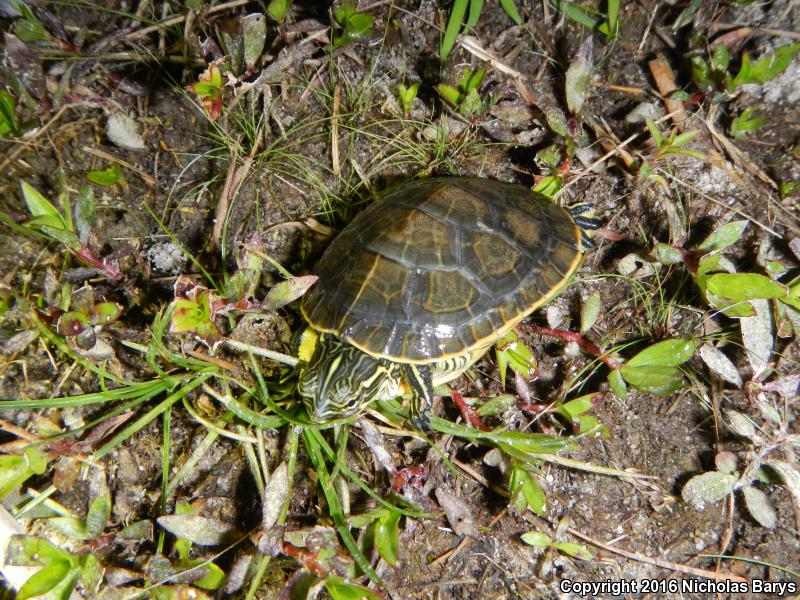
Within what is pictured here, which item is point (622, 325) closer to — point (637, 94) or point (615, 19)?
point (637, 94)

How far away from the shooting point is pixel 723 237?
246cm

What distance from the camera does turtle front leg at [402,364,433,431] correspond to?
237 centimetres

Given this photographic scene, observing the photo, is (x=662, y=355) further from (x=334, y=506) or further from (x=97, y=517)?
(x=97, y=517)

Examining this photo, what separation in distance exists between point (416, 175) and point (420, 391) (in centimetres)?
141

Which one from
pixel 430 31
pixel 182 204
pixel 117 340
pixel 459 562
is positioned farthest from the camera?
pixel 430 31

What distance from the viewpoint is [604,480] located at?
248 centimetres

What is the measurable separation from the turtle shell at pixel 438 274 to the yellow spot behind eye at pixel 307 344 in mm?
146

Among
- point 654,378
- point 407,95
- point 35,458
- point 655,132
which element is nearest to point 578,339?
point 654,378

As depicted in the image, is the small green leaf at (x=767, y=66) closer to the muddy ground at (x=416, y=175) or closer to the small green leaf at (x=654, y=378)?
the muddy ground at (x=416, y=175)

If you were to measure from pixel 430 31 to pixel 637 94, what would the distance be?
4.54 feet

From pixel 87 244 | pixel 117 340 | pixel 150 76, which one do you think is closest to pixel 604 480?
pixel 117 340

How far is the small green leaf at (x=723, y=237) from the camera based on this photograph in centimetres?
244

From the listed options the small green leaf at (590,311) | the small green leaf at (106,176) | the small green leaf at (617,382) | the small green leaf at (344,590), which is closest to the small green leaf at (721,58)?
the small green leaf at (590,311)

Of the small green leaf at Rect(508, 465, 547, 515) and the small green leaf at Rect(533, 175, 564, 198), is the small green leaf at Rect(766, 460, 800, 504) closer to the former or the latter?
the small green leaf at Rect(508, 465, 547, 515)
